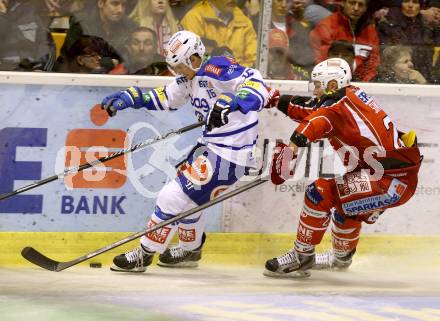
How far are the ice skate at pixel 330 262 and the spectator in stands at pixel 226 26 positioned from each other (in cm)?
136

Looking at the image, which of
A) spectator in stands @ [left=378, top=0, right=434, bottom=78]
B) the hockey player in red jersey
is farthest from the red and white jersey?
spectator in stands @ [left=378, top=0, right=434, bottom=78]

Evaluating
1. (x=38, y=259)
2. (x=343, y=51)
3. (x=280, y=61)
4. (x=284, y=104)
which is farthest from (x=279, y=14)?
(x=38, y=259)

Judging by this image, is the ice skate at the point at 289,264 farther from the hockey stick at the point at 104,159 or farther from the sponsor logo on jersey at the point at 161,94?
the sponsor logo on jersey at the point at 161,94

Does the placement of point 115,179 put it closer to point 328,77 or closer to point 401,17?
point 328,77

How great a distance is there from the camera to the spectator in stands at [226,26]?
23.4 ft

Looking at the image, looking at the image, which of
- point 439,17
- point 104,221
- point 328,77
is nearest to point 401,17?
point 439,17

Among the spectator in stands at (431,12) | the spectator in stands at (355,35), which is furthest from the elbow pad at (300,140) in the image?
the spectator in stands at (431,12)

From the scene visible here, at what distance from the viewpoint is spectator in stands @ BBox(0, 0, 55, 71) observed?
6816mm

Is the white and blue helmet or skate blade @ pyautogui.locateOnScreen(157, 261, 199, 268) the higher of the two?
the white and blue helmet

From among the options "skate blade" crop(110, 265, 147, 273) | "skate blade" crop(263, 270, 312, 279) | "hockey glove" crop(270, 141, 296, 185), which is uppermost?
"hockey glove" crop(270, 141, 296, 185)

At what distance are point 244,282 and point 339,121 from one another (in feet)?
3.80

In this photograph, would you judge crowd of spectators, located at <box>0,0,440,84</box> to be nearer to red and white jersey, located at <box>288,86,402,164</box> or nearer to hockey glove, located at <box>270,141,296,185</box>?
red and white jersey, located at <box>288,86,402,164</box>

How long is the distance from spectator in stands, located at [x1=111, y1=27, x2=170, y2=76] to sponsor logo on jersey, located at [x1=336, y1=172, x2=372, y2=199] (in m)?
1.43

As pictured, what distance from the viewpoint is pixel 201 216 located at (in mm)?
6977
